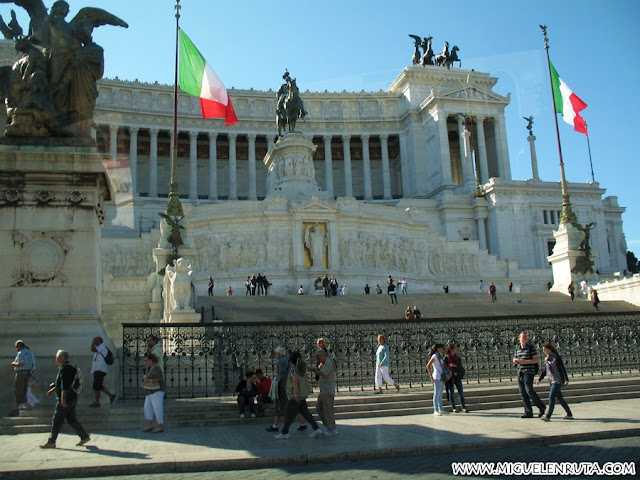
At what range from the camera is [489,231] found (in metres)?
55.6

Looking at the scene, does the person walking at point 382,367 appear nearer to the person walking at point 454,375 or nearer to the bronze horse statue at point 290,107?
the person walking at point 454,375

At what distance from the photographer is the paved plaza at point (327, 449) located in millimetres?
8016

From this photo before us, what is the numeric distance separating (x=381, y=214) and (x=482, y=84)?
42.4 meters

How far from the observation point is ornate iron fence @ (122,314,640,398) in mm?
13703

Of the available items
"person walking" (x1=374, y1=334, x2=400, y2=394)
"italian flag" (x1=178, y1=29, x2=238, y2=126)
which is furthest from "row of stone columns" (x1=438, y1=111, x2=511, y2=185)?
"person walking" (x1=374, y1=334, x2=400, y2=394)

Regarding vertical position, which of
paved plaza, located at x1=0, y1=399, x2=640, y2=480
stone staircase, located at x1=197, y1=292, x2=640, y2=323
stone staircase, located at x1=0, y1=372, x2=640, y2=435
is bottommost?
paved plaza, located at x1=0, y1=399, x2=640, y2=480

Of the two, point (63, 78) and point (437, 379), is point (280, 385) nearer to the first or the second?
point (437, 379)

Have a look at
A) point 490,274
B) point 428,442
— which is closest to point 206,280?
point 490,274

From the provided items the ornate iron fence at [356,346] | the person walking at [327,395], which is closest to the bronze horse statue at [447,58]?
the ornate iron fence at [356,346]

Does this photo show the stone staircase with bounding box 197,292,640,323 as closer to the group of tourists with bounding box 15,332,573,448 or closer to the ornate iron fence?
the ornate iron fence

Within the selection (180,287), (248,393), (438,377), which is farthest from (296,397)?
(180,287)

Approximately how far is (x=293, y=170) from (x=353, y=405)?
108ft

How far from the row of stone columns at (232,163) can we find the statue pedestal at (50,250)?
56594 mm

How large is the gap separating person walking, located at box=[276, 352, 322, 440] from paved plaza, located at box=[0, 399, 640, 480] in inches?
9.6
